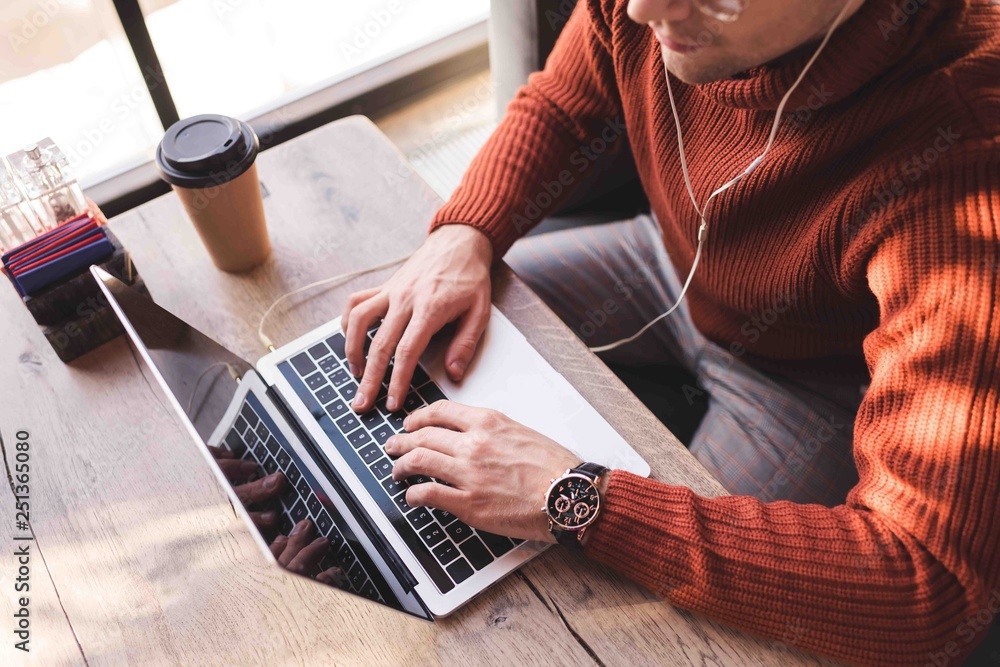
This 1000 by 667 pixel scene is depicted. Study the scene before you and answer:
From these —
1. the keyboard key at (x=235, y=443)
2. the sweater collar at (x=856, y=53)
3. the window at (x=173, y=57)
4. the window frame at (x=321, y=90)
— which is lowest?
the window frame at (x=321, y=90)

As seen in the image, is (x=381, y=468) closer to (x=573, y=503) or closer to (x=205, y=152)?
(x=573, y=503)

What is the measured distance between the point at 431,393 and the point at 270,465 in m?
0.20

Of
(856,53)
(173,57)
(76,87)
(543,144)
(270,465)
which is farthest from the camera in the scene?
(173,57)

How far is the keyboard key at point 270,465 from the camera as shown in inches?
32.0

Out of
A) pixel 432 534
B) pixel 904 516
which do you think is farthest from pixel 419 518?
pixel 904 516

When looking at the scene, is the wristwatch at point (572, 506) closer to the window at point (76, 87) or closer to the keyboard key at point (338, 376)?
the keyboard key at point (338, 376)

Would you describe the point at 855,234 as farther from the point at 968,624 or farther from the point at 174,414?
the point at 174,414

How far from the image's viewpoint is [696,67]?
83cm

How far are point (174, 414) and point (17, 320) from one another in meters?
0.27

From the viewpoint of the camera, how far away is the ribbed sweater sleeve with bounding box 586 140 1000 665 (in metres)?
0.70

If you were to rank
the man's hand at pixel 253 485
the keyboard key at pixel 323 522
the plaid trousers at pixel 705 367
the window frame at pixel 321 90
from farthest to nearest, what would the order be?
the window frame at pixel 321 90 < the plaid trousers at pixel 705 367 < the keyboard key at pixel 323 522 < the man's hand at pixel 253 485

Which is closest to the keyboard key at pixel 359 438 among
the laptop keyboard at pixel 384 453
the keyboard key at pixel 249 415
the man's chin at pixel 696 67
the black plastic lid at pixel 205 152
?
the laptop keyboard at pixel 384 453

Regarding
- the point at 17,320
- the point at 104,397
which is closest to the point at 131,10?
the point at 17,320

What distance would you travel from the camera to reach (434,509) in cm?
82
